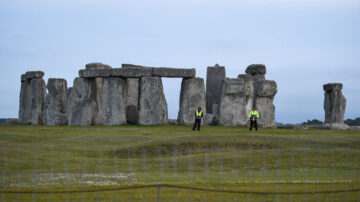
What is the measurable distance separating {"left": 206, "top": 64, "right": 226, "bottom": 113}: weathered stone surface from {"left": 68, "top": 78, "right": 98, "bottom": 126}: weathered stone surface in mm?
7726

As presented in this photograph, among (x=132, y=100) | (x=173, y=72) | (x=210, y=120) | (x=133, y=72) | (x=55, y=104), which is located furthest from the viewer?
(x=132, y=100)

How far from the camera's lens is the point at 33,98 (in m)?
39.7

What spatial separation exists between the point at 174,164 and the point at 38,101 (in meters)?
20.8

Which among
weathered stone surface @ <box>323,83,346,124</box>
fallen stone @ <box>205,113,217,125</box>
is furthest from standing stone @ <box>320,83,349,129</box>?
fallen stone @ <box>205,113,217,125</box>

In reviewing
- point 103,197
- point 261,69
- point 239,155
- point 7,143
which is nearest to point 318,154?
point 239,155

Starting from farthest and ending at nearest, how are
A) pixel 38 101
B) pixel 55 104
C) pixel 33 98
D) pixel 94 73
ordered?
pixel 33 98 < pixel 38 101 < pixel 55 104 < pixel 94 73

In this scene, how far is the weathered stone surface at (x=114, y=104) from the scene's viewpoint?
34.4 meters

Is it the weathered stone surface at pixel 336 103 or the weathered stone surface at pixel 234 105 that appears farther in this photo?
the weathered stone surface at pixel 336 103

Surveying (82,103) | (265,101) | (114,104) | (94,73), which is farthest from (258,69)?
(82,103)

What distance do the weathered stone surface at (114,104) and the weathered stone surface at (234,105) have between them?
5745mm

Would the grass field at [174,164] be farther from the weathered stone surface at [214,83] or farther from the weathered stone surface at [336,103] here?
the weathered stone surface at [336,103]

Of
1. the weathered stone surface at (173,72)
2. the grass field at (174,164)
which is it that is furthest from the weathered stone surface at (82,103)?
the grass field at (174,164)

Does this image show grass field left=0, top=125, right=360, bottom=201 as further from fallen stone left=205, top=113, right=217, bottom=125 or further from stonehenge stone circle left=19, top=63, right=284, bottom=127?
fallen stone left=205, top=113, right=217, bottom=125

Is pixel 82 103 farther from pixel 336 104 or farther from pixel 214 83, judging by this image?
pixel 336 104
